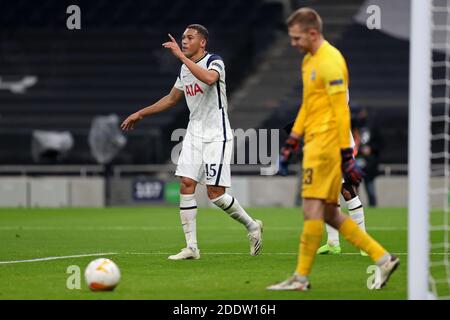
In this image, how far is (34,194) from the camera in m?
23.9

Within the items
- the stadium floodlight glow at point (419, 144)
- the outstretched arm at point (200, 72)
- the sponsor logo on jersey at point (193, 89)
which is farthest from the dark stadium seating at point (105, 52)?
the stadium floodlight glow at point (419, 144)

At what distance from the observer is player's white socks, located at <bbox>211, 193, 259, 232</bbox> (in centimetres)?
1012

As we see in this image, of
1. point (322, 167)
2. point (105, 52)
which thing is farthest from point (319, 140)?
point (105, 52)

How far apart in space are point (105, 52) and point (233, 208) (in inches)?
891

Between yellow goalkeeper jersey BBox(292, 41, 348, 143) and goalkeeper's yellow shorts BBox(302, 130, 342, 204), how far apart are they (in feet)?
0.24

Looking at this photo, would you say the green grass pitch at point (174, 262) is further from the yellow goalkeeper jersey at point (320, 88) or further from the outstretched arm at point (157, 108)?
the outstretched arm at point (157, 108)

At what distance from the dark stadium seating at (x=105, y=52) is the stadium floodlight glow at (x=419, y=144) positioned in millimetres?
22789

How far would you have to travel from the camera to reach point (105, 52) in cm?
3219

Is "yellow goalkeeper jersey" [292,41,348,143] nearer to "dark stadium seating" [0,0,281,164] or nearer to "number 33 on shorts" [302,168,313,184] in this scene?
"number 33 on shorts" [302,168,313,184]

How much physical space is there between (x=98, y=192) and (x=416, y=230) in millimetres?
18087

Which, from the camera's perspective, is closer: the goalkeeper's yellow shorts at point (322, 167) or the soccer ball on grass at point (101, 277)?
the goalkeeper's yellow shorts at point (322, 167)

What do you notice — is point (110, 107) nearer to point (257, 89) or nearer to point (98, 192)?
point (257, 89)

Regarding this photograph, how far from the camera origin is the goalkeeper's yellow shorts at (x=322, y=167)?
712cm
